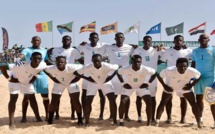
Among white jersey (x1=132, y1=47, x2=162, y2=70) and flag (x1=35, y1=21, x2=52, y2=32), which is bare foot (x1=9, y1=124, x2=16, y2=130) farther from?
flag (x1=35, y1=21, x2=52, y2=32)

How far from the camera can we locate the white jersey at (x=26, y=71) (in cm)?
649

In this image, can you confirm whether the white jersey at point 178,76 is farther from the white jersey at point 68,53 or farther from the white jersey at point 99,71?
the white jersey at point 68,53

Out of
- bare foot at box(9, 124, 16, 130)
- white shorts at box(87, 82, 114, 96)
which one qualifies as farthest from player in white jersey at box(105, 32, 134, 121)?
bare foot at box(9, 124, 16, 130)

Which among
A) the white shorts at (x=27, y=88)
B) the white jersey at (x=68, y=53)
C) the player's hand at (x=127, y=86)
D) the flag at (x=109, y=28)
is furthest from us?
the flag at (x=109, y=28)

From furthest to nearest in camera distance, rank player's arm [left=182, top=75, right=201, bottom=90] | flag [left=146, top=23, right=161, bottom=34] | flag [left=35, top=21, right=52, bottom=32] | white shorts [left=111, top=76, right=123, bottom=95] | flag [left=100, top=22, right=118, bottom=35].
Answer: flag [left=146, top=23, right=161, bottom=34] < flag [left=100, top=22, right=118, bottom=35] < flag [left=35, top=21, right=52, bottom=32] < white shorts [left=111, top=76, right=123, bottom=95] < player's arm [left=182, top=75, right=201, bottom=90]

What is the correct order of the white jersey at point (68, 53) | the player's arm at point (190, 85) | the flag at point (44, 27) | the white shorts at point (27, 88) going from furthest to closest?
the flag at point (44, 27) → the white jersey at point (68, 53) → the white shorts at point (27, 88) → the player's arm at point (190, 85)

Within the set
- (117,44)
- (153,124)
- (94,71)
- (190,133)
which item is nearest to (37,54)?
(94,71)

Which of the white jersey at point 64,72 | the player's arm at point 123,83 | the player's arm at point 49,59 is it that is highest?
the player's arm at point 49,59

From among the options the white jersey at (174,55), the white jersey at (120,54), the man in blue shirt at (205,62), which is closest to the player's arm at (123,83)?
the white jersey at (120,54)

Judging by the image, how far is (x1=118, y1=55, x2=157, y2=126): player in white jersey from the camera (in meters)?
6.41

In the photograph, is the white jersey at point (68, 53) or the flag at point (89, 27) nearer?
the white jersey at point (68, 53)

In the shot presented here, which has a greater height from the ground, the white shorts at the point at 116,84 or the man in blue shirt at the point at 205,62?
the man in blue shirt at the point at 205,62

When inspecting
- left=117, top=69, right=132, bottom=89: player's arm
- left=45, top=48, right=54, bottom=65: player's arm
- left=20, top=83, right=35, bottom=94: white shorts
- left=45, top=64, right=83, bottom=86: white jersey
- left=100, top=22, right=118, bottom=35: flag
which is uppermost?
left=100, top=22, right=118, bottom=35: flag

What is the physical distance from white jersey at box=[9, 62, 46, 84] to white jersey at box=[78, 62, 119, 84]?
102cm
